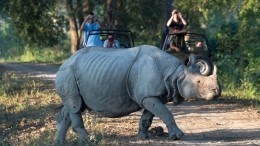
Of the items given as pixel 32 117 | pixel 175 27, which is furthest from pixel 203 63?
pixel 32 117

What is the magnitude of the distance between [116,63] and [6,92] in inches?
375

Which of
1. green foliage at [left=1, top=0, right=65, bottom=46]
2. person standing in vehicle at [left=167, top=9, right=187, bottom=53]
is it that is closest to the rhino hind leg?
person standing in vehicle at [left=167, top=9, right=187, bottom=53]

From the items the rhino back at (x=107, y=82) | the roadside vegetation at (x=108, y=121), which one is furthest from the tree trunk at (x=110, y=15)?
the rhino back at (x=107, y=82)

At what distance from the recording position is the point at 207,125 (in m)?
12.2

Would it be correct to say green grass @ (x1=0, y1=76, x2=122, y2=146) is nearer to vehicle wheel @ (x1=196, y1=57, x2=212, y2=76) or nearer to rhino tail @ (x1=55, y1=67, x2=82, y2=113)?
rhino tail @ (x1=55, y1=67, x2=82, y2=113)

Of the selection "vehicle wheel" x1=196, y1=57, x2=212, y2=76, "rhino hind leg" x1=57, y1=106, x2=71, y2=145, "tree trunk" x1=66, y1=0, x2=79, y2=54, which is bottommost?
"tree trunk" x1=66, y1=0, x2=79, y2=54

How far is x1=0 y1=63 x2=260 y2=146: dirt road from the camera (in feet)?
33.3

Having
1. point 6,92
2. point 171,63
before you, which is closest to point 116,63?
point 171,63

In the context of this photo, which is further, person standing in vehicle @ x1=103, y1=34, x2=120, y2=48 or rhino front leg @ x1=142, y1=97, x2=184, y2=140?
person standing in vehicle @ x1=103, y1=34, x2=120, y2=48

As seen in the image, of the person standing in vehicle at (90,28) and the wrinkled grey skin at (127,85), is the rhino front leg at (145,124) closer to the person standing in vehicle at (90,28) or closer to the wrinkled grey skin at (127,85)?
the wrinkled grey skin at (127,85)

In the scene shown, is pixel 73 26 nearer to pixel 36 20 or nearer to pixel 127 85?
pixel 36 20

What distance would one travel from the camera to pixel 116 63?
10.0m

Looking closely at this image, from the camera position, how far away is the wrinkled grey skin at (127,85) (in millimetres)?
9625

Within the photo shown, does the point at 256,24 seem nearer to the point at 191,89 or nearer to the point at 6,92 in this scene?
the point at 6,92
